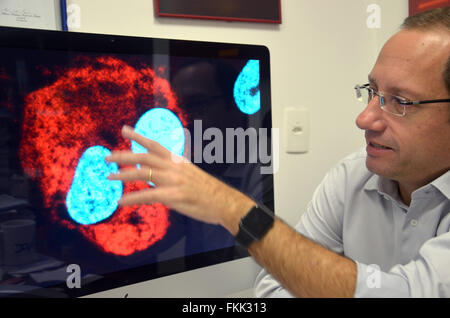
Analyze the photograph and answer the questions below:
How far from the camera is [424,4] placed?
4.14ft

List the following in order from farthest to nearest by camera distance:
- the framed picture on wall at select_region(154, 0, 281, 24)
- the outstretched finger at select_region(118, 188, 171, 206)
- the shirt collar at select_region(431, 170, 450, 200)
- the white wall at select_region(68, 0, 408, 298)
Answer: the white wall at select_region(68, 0, 408, 298)
the framed picture on wall at select_region(154, 0, 281, 24)
the shirt collar at select_region(431, 170, 450, 200)
the outstretched finger at select_region(118, 188, 171, 206)

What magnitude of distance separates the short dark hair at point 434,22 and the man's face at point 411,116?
12 millimetres

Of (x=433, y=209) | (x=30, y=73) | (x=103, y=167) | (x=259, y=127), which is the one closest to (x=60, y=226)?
(x=103, y=167)

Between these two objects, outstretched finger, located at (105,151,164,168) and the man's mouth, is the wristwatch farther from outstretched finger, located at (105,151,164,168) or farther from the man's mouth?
the man's mouth

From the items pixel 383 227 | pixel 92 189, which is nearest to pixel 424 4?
pixel 383 227

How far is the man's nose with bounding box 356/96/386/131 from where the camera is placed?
33.4 inches

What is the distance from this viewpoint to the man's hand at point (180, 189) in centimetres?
61

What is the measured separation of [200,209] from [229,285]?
48cm

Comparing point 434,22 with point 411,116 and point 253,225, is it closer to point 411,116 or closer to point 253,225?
point 411,116

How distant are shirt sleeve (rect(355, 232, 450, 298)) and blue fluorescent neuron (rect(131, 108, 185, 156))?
0.42m

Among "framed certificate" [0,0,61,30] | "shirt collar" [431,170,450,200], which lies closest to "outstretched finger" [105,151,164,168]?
"framed certificate" [0,0,61,30]

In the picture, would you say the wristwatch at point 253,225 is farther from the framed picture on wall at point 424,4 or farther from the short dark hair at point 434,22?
the framed picture on wall at point 424,4

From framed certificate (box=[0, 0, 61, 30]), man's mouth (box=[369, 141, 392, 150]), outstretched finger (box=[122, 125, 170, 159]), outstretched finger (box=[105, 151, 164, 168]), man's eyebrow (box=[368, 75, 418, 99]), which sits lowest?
man's mouth (box=[369, 141, 392, 150])
